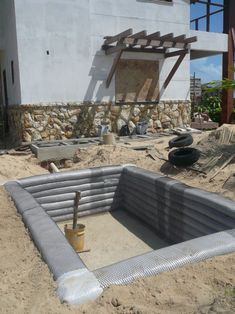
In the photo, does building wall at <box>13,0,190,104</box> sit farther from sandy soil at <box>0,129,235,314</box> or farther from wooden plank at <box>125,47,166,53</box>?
sandy soil at <box>0,129,235,314</box>

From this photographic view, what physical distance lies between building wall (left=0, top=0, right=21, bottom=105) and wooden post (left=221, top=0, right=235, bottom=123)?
879 cm

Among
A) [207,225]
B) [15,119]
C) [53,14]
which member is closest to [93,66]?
[53,14]

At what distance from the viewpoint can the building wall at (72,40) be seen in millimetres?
11531

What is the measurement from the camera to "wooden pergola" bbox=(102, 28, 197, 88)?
1162 centimetres

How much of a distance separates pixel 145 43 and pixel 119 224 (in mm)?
7226

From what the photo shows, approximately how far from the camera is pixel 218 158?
24.7 ft

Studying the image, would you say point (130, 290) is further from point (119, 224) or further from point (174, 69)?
point (174, 69)

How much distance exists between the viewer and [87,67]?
1252 cm

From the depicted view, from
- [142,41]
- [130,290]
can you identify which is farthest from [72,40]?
[130,290]

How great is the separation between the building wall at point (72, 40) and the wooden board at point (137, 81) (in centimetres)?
31

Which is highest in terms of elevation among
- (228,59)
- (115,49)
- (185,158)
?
(115,49)

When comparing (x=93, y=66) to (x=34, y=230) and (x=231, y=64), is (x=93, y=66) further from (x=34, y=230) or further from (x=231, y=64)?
(x=34, y=230)

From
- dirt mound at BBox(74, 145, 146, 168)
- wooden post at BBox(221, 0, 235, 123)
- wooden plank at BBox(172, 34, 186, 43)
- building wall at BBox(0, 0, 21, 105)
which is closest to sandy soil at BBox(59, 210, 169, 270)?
dirt mound at BBox(74, 145, 146, 168)

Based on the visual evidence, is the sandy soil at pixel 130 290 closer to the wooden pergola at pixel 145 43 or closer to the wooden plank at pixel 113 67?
the wooden pergola at pixel 145 43
